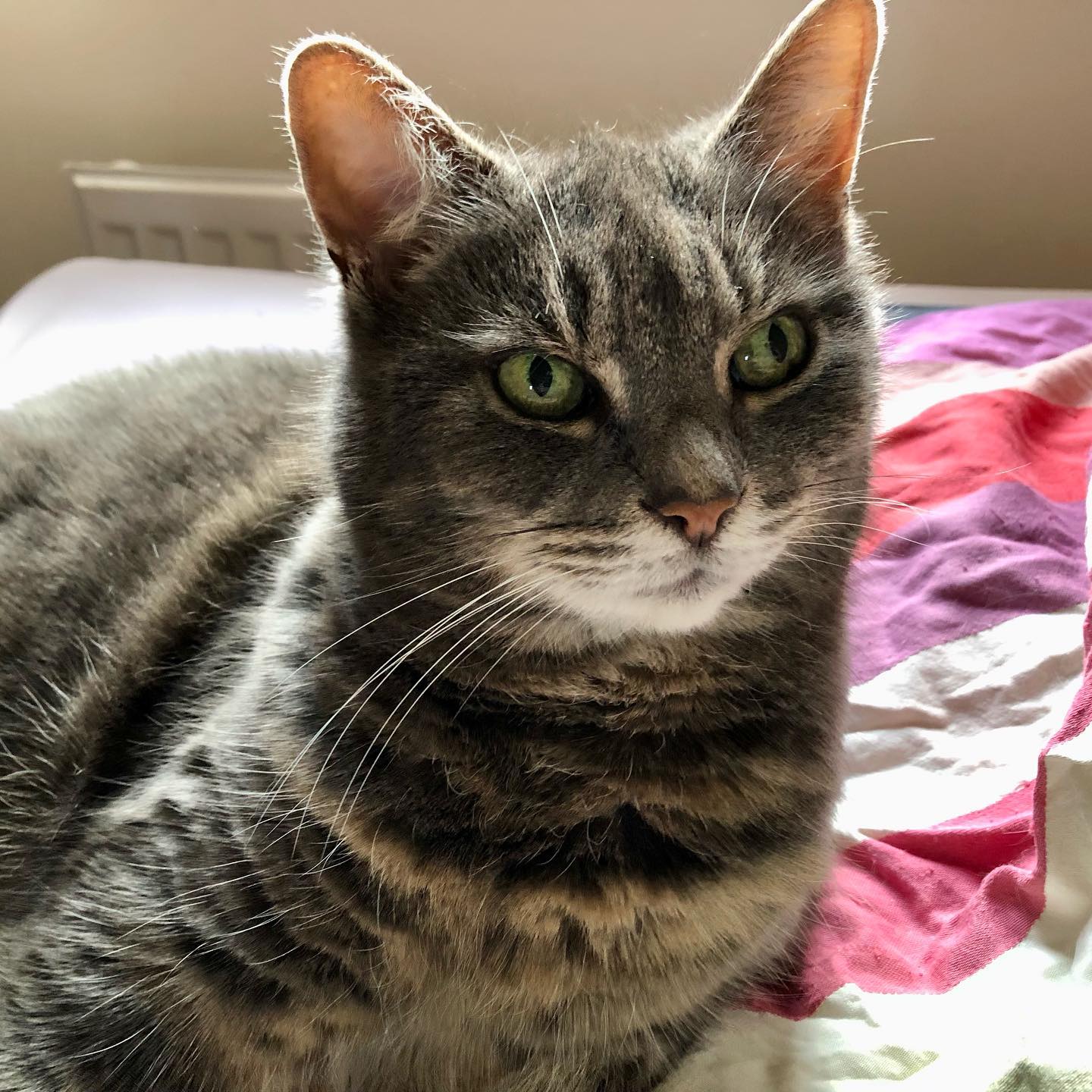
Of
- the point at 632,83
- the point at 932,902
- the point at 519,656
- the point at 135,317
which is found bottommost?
the point at 932,902

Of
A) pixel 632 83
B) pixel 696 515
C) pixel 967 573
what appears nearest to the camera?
pixel 696 515

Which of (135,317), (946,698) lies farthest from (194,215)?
(946,698)

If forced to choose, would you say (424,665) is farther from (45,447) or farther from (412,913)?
(45,447)

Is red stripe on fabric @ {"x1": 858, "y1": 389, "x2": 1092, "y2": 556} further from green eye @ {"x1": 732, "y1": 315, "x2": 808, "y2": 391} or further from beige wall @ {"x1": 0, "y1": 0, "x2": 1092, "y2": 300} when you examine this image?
beige wall @ {"x1": 0, "y1": 0, "x2": 1092, "y2": 300}

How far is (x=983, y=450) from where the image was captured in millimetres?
1415

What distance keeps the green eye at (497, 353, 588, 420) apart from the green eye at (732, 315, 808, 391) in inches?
5.2

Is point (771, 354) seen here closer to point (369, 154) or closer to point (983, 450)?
point (369, 154)

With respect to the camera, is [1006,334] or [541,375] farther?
[1006,334]

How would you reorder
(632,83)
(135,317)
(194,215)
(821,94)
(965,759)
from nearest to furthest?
(821,94) < (965,759) < (135,317) < (632,83) < (194,215)

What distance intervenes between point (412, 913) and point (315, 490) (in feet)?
1.45

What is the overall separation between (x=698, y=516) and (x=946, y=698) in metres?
0.61

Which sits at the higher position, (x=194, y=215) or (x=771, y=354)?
(x=771, y=354)

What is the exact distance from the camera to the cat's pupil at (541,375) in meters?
0.80

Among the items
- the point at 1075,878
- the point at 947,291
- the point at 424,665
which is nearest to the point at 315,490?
the point at 424,665
